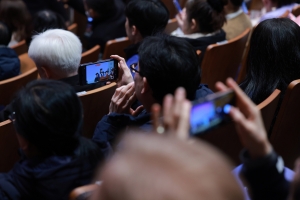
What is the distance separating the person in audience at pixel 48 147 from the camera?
4.33 ft

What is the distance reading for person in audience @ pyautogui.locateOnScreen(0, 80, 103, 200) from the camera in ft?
4.33

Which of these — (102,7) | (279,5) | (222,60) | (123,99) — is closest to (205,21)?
→ (222,60)

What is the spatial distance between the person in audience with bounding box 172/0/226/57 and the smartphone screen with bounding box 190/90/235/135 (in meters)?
1.74

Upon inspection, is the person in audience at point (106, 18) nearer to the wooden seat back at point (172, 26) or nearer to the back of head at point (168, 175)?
the wooden seat back at point (172, 26)

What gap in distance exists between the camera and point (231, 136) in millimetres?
1562

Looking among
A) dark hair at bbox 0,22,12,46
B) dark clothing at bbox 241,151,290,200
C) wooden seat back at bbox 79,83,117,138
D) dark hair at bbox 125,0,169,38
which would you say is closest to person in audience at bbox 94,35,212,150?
wooden seat back at bbox 79,83,117,138

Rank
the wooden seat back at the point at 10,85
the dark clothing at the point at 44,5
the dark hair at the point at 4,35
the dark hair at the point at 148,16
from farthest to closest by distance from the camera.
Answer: the dark clothing at the point at 44,5 → the dark hair at the point at 4,35 → the dark hair at the point at 148,16 → the wooden seat back at the point at 10,85

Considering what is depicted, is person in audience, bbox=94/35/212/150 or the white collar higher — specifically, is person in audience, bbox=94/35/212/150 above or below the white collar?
above

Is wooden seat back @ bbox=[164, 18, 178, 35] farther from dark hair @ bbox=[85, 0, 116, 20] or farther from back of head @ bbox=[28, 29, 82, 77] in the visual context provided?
back of head @ bbox=[28, 29, 82, 77]

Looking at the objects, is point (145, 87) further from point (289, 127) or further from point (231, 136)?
point (289, 127)

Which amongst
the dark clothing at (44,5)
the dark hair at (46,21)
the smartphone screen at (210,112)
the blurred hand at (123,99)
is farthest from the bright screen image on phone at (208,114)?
the dark clothing at (44,5)

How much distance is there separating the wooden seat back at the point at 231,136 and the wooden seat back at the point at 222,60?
2.99ft

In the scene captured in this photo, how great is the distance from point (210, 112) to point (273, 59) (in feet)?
3.04

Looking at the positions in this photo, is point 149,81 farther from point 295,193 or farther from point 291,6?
point 291,6
